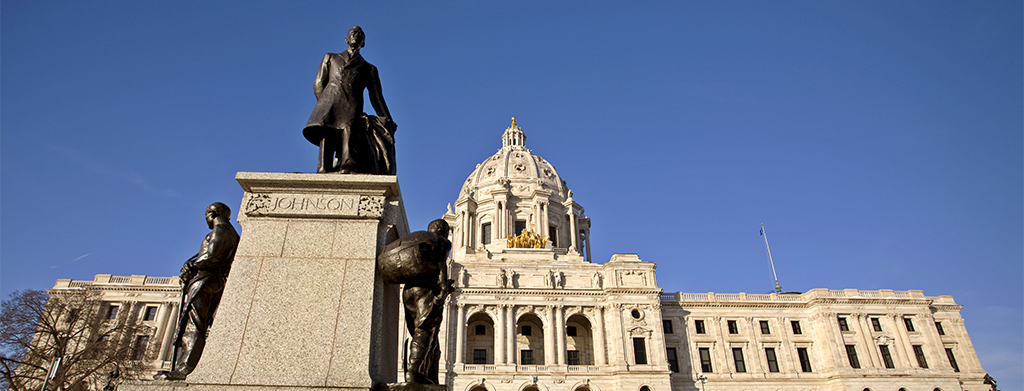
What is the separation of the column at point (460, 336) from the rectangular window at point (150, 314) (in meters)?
27.7

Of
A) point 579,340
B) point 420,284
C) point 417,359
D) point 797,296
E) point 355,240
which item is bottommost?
point 417,359

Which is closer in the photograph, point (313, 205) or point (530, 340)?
point (313, 205)

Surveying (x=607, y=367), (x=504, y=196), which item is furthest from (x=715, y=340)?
(x=504, y=196)

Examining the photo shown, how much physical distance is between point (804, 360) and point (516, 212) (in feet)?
107

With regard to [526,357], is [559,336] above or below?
above

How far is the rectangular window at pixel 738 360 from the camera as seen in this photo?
169 feet

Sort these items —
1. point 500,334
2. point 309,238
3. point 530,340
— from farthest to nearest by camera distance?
point 530,340
point 500,334
point 309,238

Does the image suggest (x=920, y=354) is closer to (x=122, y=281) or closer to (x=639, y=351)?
(x=639, y=351)

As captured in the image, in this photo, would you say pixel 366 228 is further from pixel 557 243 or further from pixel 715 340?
pixel 557 243

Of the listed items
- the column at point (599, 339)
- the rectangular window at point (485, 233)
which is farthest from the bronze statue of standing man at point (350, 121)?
the rectangular window at point (485, 233)

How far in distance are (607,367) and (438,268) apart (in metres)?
44.1

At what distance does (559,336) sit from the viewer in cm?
4775

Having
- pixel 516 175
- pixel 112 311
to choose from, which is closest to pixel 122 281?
pixel 112 311

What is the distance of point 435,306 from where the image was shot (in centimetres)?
570
